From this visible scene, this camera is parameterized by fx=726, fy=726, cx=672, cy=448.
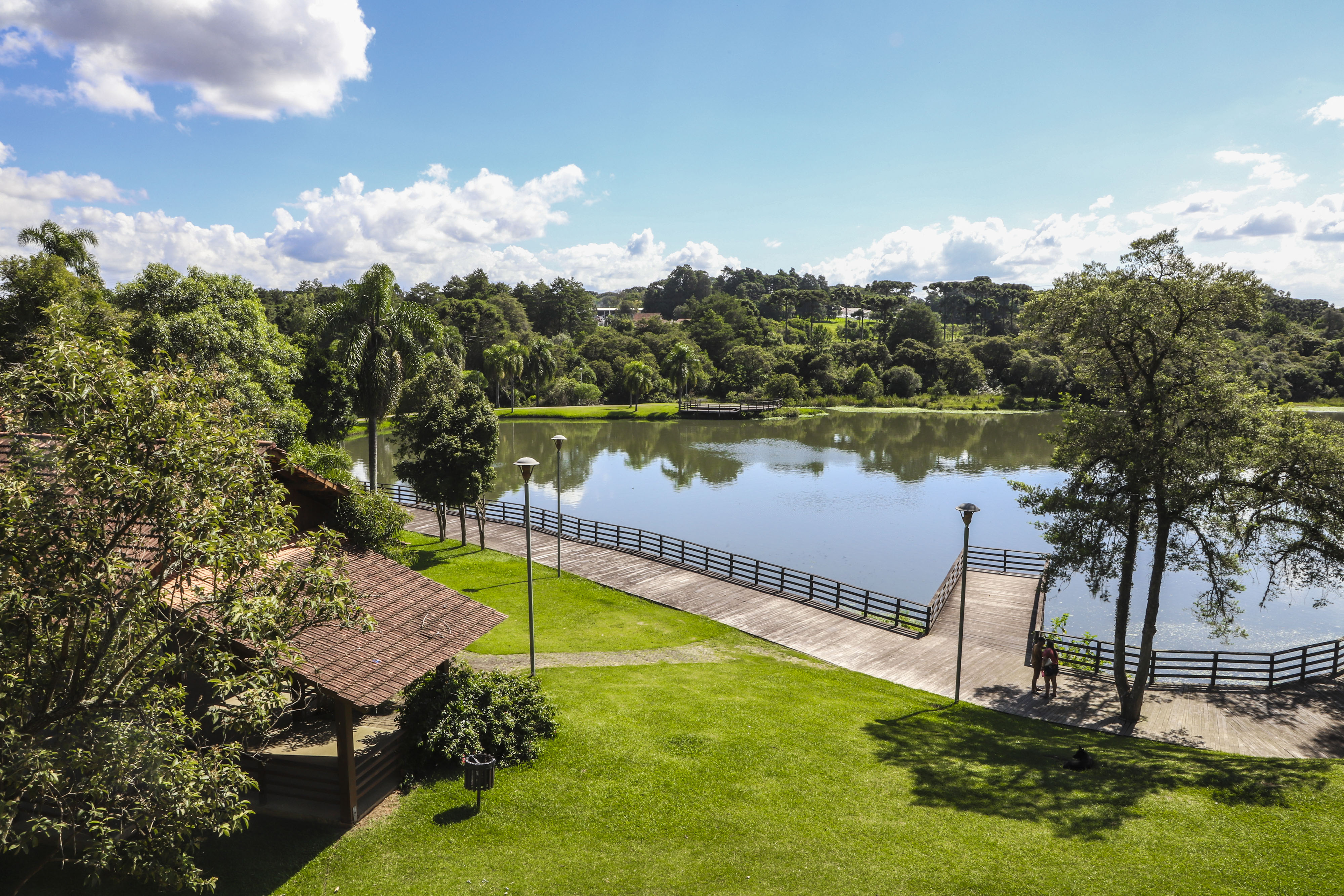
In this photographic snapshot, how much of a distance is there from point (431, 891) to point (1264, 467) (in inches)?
664

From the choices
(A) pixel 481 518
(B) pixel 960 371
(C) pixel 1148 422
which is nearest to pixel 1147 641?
(C) pixel 1148 422

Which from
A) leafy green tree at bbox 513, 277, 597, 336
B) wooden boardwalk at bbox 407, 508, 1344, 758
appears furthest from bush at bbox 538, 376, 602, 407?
wooden boardwalk at bbox 407, 508, 1344, 758

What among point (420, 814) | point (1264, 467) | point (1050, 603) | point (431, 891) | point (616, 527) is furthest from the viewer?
point (616, 527)

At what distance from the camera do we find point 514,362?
259ft

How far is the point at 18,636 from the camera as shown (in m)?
5.63

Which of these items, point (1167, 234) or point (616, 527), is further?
point (616, 527)

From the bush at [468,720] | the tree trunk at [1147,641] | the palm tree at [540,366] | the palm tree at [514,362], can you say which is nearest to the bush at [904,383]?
the palm tree at [540,366]

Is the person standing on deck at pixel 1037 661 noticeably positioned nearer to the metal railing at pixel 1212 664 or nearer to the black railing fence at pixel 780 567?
the metal railing at pixel 1212 664

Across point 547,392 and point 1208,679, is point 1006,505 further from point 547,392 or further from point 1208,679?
point 547,392

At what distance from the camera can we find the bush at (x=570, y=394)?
8781cm

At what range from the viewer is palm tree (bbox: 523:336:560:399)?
276 ft

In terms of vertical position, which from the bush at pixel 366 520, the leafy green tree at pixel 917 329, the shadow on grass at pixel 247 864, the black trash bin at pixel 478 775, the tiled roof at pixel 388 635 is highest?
the leafy green tree at pixel 917 329

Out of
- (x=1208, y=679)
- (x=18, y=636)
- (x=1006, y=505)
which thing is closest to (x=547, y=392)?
(x=1006, y=505)

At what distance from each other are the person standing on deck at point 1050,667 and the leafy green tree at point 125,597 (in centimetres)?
1580
